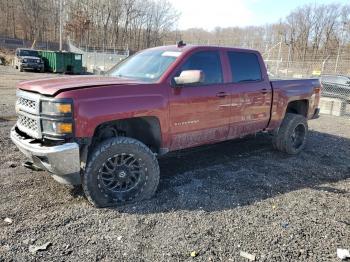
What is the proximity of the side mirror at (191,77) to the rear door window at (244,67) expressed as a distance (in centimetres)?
126

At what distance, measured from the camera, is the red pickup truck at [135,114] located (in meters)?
3.71

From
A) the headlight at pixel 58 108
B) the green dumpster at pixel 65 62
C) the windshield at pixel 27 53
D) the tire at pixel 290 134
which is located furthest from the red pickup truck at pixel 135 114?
the windshield at pixel 27 53

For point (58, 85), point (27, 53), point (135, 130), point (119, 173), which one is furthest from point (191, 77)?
point (27, 53)

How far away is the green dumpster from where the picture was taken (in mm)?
29781

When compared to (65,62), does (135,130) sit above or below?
below

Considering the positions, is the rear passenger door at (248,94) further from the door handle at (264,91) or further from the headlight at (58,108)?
the headlight at (58,108)

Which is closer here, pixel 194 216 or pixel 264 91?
pixel 194 216

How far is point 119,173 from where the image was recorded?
162 inches

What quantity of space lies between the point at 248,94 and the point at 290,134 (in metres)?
1.65

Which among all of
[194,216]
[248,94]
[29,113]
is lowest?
[194,216]

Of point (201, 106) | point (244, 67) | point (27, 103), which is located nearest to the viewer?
point (27, 103)

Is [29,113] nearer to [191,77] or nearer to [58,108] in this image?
[58,108]

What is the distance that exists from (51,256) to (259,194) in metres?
2.80

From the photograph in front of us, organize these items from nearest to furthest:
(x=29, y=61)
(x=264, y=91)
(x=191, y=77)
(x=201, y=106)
→ (x=191, y=77) < (x=201, y=106) < (x=264, y=91) < (x=29, y=61)
